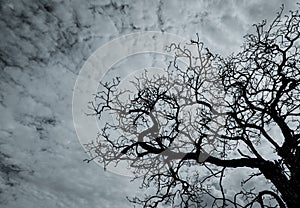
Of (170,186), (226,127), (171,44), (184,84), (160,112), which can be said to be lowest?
(170,186)

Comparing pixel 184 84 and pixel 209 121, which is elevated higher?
pixel 184 84

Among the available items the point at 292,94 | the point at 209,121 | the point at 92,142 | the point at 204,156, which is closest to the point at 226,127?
the point at 209,121

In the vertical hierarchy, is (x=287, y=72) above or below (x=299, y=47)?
below

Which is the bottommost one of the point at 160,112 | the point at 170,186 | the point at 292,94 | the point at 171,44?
the point at 170,186

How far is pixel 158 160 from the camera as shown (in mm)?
7809

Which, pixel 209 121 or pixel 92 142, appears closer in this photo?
pixel 209 121

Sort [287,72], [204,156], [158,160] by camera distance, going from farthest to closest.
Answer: [158,160]
[287,72]
[204,156]

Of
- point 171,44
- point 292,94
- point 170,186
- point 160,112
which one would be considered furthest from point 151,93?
point 292,94

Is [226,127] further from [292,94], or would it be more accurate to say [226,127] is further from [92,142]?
[92,142]

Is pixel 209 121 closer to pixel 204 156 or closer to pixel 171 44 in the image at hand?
pixel 204 156

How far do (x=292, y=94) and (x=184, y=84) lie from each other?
117 inches

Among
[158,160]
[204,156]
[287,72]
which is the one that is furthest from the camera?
[158,160]

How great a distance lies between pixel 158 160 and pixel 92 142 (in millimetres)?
2064

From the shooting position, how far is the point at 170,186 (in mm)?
7652
